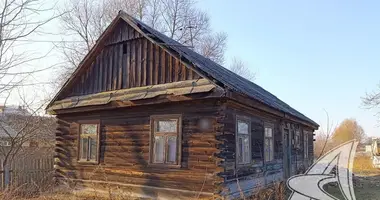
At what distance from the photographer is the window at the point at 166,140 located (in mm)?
10094

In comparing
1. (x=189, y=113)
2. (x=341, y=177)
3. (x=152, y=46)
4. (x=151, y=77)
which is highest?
(x=152, y=46)

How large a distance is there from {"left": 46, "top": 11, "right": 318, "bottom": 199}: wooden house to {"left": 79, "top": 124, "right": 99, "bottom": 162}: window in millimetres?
35

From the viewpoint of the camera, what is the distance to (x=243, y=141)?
1084 cm

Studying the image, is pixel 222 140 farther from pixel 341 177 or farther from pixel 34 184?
pixel 341 177

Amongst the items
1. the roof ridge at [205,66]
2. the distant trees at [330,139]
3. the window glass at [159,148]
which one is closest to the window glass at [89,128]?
the window glass at [159,148]

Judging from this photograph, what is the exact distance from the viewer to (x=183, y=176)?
389 inches

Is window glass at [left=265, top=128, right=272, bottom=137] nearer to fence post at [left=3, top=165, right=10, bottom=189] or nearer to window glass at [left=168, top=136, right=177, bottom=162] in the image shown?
window glass at [left=168, top=136, right=177, bottom=162]

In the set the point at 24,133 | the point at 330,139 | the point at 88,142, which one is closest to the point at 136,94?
the point at 88,142

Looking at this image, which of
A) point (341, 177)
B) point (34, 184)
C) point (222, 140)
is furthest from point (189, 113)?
point (341, 177)

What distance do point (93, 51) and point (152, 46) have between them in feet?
8.91

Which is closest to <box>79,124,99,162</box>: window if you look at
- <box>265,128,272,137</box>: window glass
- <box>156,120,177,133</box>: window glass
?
<box>156,120,177,133</box>: window glass

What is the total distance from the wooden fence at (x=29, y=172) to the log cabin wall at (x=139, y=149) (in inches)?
50.1

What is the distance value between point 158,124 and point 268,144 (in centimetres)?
491

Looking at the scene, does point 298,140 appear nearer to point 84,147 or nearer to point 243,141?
point 243,141
